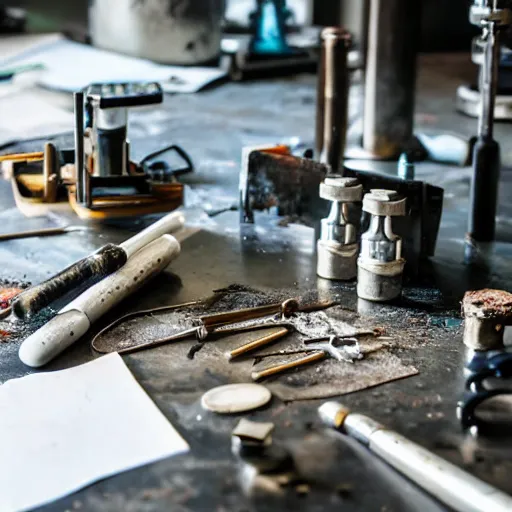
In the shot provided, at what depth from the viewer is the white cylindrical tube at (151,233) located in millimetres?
1738

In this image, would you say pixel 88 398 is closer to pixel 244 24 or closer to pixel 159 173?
pixel 159 173

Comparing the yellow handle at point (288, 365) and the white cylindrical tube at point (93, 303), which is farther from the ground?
the white cylindrical tube at point (93, 303)

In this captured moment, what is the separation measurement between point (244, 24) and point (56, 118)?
84.9 inches

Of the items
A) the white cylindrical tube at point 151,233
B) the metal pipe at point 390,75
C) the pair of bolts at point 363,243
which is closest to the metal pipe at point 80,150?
the white cylindrical tube at point 151,233

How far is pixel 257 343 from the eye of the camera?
1467 mm

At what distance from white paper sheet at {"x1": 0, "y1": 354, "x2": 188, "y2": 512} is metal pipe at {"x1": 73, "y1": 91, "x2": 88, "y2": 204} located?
70 centimetres

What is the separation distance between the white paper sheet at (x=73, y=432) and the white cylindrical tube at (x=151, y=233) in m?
0.35

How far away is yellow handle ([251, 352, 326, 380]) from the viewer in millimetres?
1376

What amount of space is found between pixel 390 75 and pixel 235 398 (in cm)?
170

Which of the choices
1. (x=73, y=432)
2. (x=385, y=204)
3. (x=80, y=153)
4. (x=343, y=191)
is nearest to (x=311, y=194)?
(x=343, y=191)

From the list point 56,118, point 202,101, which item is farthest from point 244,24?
point 56,118

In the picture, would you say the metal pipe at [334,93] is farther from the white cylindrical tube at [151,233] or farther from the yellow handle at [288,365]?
the yellow handle at [288,365]

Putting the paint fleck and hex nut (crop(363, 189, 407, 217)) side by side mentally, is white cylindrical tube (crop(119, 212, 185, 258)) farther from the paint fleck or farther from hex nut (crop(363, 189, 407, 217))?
hex nut (crop(363, 189, 407, 217))

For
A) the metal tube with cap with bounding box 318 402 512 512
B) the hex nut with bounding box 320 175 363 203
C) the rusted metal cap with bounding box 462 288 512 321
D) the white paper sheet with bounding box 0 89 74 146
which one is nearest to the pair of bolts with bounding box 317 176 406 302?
the hex nut with bounding box 320 175 363 203
